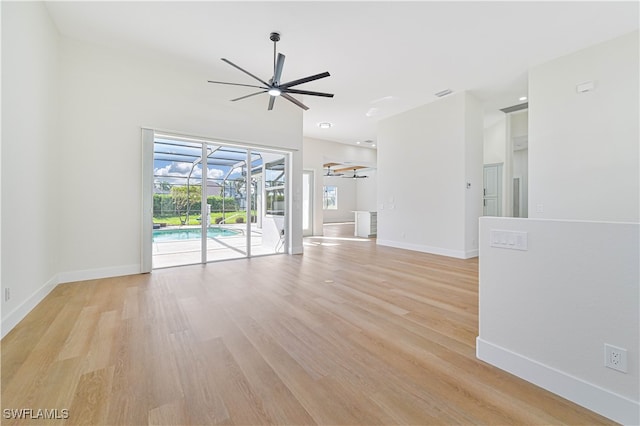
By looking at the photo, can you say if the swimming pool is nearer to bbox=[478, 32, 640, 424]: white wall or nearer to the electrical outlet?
bbox=[478, 32, 640, 424]: white wall

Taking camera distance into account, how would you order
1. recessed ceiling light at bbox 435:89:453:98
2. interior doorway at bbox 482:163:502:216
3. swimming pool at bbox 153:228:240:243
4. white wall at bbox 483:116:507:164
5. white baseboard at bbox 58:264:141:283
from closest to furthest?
white baseboard at bbox 58:264:141:283
swimming pool at bbox 153:228:240:243
recessed ceiling light at bbox 435:89:453:98
white wall at bbox 483:116:507:164
interior doorway at bbox 482:163:502:216

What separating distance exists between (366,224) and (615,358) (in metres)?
7.83

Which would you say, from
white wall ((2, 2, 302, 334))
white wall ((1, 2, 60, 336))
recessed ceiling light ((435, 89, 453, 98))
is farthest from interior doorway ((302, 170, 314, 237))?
white wall ((1, 2, 60, 336))

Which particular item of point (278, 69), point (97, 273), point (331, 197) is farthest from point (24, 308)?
point (331, 197)

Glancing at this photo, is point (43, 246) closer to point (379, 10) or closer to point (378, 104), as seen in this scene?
point (379, 10)

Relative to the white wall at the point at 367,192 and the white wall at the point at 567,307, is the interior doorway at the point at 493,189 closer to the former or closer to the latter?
the white wall at the point at 567,307

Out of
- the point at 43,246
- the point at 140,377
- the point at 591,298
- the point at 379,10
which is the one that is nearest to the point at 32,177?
the point at 43,246

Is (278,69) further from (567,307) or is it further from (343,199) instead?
(343,199)

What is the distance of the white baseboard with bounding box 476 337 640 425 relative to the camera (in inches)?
Result: 51.8

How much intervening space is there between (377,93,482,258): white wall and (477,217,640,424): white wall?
Answer: 4055mm

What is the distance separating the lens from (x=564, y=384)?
1511 mm

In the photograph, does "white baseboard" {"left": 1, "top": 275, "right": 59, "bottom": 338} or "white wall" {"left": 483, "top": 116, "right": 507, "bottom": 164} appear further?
"white wall" {"left": 483, "top": 116, "right": 507, "bottom": 164}

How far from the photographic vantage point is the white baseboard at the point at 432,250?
5516mm

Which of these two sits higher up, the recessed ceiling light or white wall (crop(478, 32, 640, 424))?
the recessed ceiling light
